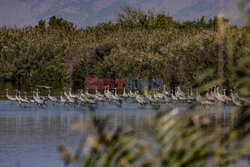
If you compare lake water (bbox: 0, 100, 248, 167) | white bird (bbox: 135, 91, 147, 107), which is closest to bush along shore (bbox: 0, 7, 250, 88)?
white bird (bbox: 135, 91, 147, 107)

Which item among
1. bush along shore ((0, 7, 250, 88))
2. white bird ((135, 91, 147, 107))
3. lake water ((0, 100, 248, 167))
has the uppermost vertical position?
bush along shore ((0, 7, 250, 88))

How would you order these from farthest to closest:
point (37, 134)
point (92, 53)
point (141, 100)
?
point (92, 53)
point (141, 100)
point (37, 134)

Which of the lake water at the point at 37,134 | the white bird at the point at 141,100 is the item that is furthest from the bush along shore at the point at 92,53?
the lake water at the point at 37,134

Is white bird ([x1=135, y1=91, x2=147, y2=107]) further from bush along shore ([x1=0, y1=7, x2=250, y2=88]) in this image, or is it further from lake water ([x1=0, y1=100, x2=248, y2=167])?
bush along shore ([x1=0, y1=7, x2=250, y2=88])

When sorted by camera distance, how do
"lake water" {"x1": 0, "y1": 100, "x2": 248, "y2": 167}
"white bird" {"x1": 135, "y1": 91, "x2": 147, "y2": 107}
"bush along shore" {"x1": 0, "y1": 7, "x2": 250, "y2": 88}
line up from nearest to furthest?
"lake water" {"x1": 0, "y1": 100, "x2": 248, "y2": 167}
"white bird" {"x1": 135, "y1": 91, "x2": 147, "y2": 107}
"bush along shore" {"x1": 0, "y1": 7, "x2": 250, "y2": 88}

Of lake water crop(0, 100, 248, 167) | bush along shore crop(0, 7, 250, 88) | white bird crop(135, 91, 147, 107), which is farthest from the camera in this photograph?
bush along shore crop(0, 7, 250, 88)

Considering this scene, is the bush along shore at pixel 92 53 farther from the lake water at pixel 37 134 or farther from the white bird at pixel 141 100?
the lake water at pixel 37 134

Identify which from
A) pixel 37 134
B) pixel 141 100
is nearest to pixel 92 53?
pixel 141 100

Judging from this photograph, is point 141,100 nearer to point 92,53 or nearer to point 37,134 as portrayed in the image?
point 37,134

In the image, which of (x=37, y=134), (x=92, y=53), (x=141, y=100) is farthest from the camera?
(x=92, y=53)

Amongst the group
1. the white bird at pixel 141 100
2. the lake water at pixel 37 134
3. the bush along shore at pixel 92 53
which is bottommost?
the lake water at pixel 37 134

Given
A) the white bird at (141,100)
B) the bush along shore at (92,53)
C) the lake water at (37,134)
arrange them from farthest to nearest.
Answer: the bush along shore at (92,53) < the white bird at (141,100) < the lake water at (37,134)

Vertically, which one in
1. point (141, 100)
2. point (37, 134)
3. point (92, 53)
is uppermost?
point (92, 53)

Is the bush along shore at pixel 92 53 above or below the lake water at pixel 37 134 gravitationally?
above
